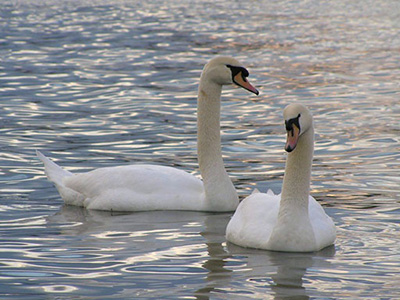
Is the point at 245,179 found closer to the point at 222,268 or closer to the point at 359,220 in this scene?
the point at 359,220

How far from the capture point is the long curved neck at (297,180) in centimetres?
816

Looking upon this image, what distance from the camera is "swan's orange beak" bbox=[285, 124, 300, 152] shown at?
759 cm

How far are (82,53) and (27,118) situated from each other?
10.6m

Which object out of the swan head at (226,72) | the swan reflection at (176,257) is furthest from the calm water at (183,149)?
the swan head at (226,72)

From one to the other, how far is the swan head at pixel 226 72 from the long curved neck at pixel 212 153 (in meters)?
0.08

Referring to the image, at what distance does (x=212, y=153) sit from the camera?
33.6ft

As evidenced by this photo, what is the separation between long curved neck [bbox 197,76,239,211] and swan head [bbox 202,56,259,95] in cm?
8

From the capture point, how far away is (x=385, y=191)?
10.4 metres

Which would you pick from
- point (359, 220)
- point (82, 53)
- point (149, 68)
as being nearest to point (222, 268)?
point (359, 220)

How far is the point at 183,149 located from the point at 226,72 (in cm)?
309

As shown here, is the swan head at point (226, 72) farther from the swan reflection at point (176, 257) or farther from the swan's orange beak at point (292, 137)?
the swan's orange beak at point (292, 137)

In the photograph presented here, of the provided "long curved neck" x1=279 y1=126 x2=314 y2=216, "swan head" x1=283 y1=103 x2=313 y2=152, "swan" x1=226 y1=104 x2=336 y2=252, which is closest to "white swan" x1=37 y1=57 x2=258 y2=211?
"swan" x1=226 y1=104 x2=336 y2=252

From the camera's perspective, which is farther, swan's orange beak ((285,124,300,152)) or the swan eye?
the swan eye

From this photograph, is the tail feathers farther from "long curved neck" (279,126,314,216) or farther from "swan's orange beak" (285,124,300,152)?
"swan's orange beak" (285,124,300,152)
